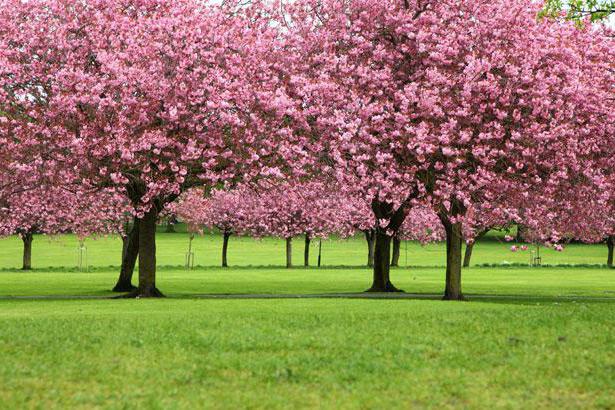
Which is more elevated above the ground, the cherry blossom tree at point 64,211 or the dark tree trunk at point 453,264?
the cherry blossom tree at point 64,211

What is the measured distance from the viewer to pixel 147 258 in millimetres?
40844

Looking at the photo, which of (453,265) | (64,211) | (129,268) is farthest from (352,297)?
(64,211)

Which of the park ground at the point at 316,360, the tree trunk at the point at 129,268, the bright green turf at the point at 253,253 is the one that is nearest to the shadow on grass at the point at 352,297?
the tree trunk at the point at 129,268

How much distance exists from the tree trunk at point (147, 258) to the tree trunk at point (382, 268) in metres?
12.6

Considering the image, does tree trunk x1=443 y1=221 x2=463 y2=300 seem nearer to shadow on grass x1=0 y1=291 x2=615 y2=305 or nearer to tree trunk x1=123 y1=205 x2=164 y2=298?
shadow on grass x1=0 y1=291 x2=615 y2=305

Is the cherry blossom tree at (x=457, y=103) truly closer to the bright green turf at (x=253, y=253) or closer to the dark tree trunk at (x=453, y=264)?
the dark tree trunk at (x=453, y=264)

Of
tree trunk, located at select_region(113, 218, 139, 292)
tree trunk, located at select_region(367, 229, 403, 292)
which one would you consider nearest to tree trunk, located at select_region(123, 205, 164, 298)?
tree trunk, located at select_region(113, 218, 139, 292)

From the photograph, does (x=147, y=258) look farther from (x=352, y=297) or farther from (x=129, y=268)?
(x=352, y=297)

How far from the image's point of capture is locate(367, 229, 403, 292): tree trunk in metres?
47.0

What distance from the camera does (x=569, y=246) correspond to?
454ft

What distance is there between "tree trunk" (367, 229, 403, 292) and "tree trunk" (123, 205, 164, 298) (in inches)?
495

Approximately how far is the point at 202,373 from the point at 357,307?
14779mm

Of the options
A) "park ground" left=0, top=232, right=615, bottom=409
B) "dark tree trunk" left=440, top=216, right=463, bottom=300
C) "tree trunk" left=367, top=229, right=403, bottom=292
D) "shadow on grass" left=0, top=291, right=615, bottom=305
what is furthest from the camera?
"tree trunk" left=367, top=229, right=403, bottom=292

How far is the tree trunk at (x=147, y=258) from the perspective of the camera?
4056 centimetres
